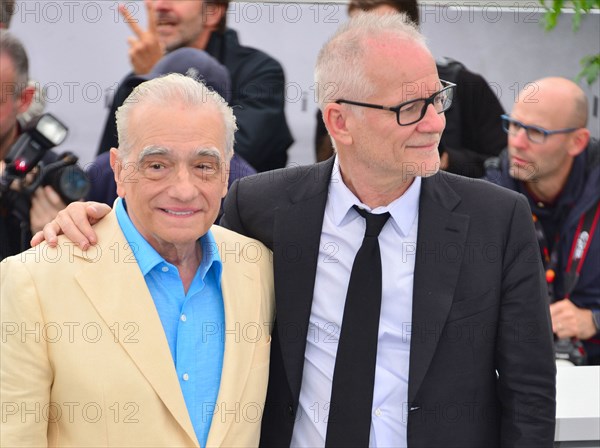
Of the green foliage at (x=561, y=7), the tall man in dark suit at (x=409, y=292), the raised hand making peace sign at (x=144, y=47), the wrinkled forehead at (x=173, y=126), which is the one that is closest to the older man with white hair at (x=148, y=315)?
the wrinkled forehead at (x=173, y=126)

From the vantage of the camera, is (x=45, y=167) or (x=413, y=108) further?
(x=45, y=167)

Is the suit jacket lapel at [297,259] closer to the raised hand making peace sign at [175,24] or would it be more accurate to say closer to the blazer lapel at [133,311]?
the blazer lapel at [133,311]

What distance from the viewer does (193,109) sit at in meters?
2.03

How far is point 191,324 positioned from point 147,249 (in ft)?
0.59

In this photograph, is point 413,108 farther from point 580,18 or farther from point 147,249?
point 580,18

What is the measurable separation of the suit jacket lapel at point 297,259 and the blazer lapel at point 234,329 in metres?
0.07

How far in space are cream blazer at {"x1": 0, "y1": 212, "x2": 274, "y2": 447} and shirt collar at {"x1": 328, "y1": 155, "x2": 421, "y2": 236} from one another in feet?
1.36

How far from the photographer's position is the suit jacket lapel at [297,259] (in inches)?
86.2

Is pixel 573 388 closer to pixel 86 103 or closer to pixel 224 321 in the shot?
pixel 224 321

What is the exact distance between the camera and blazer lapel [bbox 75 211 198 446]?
1.93 metres

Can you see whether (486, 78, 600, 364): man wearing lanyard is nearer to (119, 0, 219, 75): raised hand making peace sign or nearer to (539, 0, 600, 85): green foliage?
(539, 0, 600, 85): green foliage

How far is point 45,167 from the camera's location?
315cm

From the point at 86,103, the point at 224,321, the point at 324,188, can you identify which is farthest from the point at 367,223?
the point at 86,103

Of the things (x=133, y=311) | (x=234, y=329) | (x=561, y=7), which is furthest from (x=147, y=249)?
(x=561, y=7)
